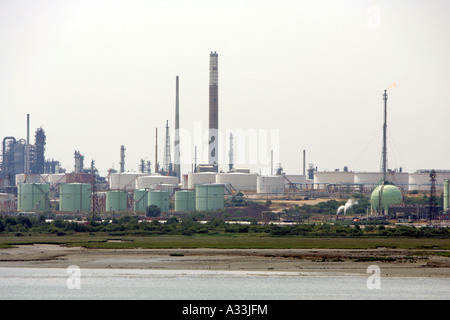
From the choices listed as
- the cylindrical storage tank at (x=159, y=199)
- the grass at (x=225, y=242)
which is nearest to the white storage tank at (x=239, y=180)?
the cylindrical storage tank at (x=159, y=199)

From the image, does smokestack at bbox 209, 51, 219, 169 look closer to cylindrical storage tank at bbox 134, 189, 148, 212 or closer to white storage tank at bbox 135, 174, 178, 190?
white storage tank at bbox 135, 174, 178, 190

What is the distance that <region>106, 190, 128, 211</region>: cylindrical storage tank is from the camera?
122m

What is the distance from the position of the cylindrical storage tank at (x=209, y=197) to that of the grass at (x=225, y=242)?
4702cm

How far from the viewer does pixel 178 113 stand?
14762cm

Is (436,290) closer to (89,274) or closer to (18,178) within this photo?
(89,274)

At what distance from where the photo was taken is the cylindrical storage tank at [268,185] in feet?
500

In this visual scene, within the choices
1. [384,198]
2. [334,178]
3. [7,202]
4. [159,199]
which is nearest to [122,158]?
[7,202]

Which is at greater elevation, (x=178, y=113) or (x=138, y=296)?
(x=178, y=113)

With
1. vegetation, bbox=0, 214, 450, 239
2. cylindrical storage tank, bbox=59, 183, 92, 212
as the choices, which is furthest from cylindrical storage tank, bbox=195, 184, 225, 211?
Result: vegetation, bbox=0, 214, 450, 239

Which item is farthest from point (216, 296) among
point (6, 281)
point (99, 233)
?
point (99, 233)

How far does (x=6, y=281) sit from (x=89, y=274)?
17.0 ft

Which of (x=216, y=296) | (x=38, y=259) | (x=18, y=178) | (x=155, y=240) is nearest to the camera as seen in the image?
(x=216, y=296)

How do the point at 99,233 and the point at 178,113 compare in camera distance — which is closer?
the point at 99,233
